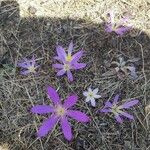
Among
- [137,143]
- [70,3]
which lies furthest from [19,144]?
[70,3]

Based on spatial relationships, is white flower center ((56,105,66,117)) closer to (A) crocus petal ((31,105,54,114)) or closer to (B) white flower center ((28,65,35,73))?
(A) crocus petal ((31,105,54,114))

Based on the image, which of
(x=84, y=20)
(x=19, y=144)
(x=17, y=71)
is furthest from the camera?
(x=84, y=20)

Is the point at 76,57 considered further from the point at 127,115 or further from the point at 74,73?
the point at 127,115

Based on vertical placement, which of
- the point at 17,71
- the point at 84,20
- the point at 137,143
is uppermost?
the point at 84,20

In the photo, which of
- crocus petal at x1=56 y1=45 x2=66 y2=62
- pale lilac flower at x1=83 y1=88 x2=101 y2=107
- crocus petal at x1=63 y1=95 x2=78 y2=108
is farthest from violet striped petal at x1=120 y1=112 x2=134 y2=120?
crocus petal at x1=56 y1=45 x2=66 y2=62

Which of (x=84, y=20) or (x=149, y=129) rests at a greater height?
(x=84, y=20)

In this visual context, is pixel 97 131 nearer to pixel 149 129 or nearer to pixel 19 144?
pixel 149 129

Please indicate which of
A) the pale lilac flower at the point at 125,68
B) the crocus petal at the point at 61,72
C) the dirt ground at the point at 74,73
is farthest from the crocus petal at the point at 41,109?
the pale lilac flower at the point at 125,68

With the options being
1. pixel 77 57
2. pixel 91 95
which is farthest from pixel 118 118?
pixel 77 57

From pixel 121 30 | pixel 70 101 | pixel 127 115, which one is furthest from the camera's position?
pixel 121 30
